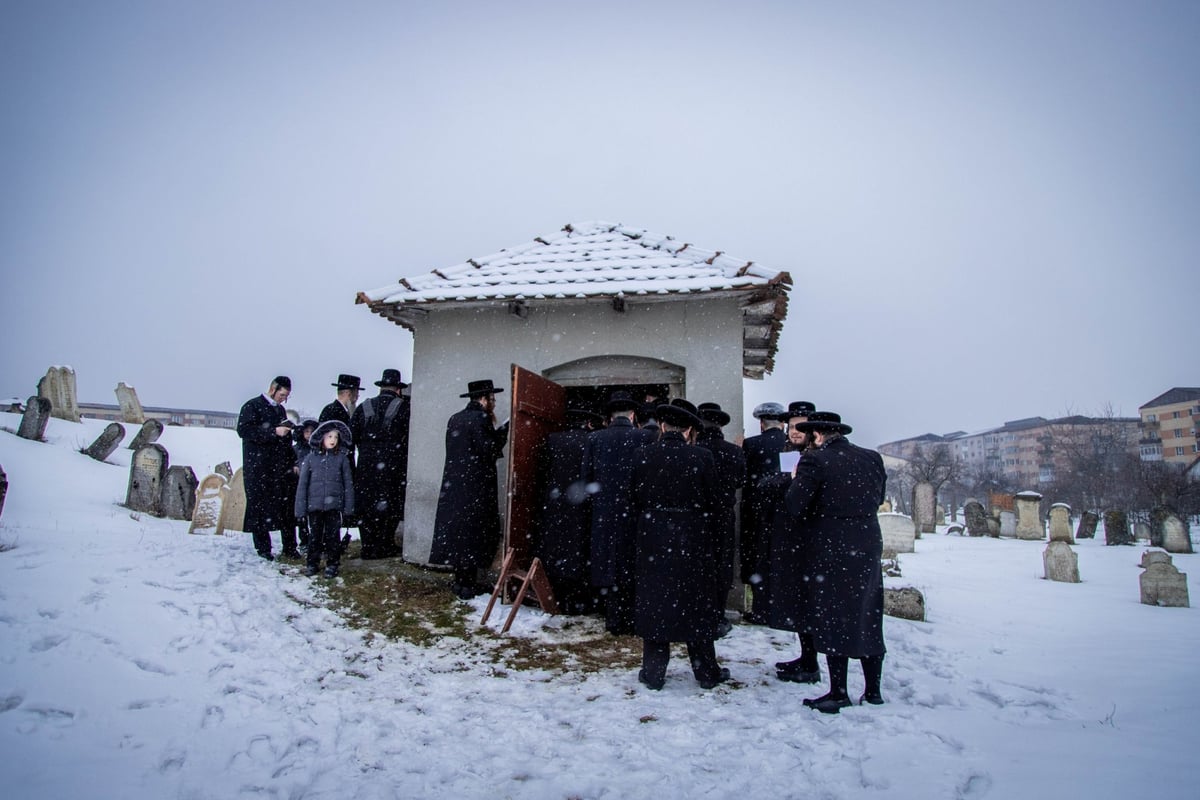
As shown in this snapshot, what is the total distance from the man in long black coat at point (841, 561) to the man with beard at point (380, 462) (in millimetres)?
5588

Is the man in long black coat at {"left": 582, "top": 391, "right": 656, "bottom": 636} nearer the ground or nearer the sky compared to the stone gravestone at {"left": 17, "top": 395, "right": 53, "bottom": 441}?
nearer the ground

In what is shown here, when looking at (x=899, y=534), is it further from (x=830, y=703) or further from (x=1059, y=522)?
(x=830, y=703)

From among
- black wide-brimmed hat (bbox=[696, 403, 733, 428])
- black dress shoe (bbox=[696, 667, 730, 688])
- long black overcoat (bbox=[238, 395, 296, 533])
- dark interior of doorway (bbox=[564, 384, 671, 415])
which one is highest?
dark interior of doorway (bbox=[564, 384, 671, 415])

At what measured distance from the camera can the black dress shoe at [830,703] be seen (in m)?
3.64

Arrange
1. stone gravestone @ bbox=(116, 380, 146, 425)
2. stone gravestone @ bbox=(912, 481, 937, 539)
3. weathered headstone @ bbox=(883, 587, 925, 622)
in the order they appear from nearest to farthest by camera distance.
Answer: weathered headstone @ bbox=(883, 587, 925, 622)
stone gravestone @ bbox=(116, 380, 146, 425)
stone gravestone @ bbox=(912, 481, 937, 539)

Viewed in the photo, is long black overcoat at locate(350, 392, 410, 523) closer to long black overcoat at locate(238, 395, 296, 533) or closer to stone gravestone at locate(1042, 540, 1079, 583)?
long black overcoat at locate(238, 395, 296, 533)

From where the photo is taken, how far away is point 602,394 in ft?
32.0

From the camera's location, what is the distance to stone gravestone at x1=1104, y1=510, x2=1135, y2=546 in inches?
684

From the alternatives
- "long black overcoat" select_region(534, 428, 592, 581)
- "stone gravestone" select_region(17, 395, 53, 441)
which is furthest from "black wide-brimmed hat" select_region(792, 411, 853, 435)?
"stone gravestone" select_region(17, 395, 53, 441)

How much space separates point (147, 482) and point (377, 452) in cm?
578

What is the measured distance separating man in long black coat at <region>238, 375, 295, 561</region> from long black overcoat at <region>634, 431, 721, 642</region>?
187 inches

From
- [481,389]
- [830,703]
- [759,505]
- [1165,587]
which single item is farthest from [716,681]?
[1165,587]

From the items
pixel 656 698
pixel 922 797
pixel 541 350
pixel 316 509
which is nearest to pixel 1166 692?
pixel 922 797

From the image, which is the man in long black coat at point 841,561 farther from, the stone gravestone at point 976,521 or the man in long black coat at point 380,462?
the stone gravestone at point 976,521
